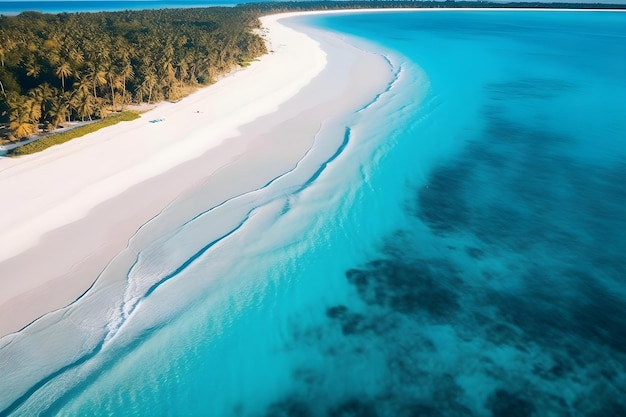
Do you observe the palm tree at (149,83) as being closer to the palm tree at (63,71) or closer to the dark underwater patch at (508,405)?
the palm tree at (63,71)

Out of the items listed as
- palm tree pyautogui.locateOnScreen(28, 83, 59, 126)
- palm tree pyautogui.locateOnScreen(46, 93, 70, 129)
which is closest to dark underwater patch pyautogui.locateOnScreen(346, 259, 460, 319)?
palm tree pyautogui.locateOnScreen(46, 93, 70, 129)

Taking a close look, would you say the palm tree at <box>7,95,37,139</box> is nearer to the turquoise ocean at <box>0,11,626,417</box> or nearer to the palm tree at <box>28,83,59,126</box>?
the palm tree at <box>28,83,59,126</box>

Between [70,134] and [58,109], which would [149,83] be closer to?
[58,109]

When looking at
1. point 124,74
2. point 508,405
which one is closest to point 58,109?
point 124,74

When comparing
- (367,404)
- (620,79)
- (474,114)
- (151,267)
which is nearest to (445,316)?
(367,404)

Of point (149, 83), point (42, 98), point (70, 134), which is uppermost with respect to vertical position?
point (42, 98)

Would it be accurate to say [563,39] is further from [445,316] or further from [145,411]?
[145,411]
